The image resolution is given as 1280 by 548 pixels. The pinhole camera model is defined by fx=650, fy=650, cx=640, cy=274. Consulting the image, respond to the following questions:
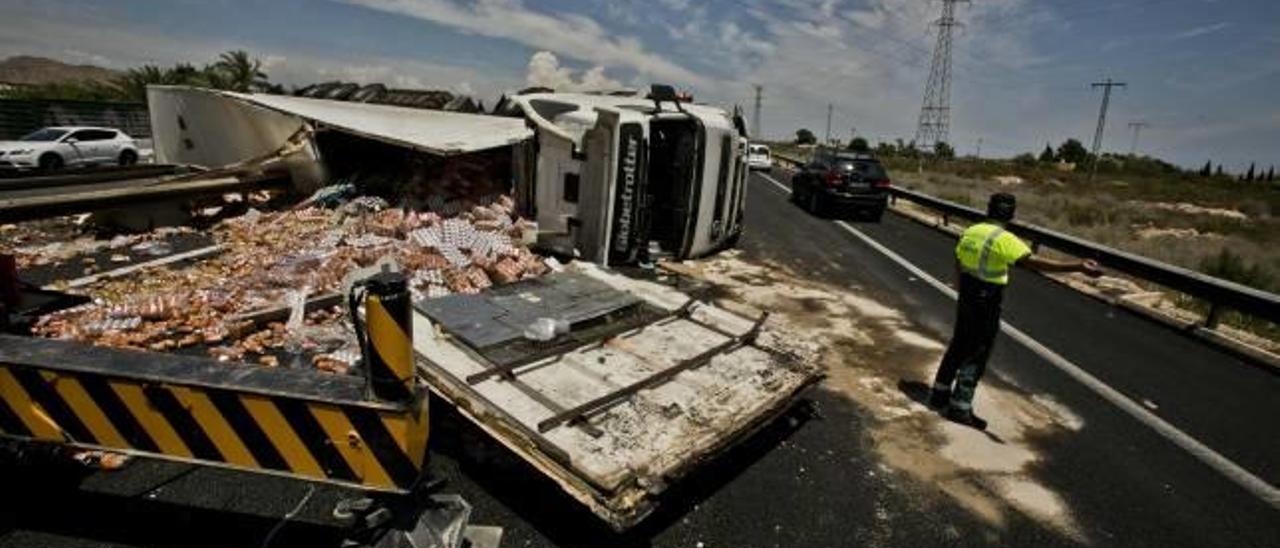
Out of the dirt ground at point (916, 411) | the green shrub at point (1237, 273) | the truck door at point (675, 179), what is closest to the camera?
the dirt ground at point (916, 411)

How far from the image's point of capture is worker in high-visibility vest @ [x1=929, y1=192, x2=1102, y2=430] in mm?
5156

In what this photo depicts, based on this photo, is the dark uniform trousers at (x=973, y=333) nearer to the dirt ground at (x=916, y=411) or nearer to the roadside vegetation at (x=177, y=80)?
the dirt ground at (x=916, y=411)

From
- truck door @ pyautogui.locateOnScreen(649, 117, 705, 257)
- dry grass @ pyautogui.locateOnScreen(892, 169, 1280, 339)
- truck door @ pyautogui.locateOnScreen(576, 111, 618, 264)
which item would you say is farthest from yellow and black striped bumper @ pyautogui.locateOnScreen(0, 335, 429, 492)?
dry grass @ pyautogui.locateOnScreen(892, 169, 1280, 339)

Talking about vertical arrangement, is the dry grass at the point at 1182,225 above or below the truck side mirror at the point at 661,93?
below

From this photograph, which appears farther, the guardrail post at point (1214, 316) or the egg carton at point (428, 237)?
the guardrail post at point (1214, 316)

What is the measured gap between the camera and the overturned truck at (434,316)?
237cm

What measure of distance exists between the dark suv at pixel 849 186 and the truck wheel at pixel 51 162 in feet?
67.0

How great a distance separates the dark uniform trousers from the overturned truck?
57.2 inches

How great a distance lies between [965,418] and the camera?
525cm

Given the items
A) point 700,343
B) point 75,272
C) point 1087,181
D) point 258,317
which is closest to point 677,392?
point 700,343

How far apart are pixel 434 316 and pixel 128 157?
21.8 m

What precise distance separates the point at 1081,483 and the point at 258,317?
6.72 meters

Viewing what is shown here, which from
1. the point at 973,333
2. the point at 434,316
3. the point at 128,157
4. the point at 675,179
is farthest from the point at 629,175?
the point at 128,157

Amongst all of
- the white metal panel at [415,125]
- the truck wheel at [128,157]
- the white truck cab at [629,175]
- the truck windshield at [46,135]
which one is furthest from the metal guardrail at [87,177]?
the truck wheel at [128,157]
